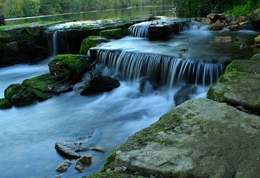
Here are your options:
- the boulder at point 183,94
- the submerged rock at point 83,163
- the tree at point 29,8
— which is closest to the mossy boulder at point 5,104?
the submerged rock at point 83,163

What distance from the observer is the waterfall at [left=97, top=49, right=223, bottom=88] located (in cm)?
628

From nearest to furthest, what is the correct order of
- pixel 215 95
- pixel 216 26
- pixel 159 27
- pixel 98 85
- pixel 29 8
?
pixel 215 95
pixel 98 85
pixel 159 27
pixel 216 26
pixel 29 8

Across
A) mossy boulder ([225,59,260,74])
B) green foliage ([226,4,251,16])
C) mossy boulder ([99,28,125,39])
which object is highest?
green foliage ([226,4,251,16])

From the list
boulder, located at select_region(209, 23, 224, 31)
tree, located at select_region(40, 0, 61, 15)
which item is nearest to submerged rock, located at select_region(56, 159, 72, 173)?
boulder, located at select_region(209, 23, 224, 31)

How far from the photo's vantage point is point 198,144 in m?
1.85

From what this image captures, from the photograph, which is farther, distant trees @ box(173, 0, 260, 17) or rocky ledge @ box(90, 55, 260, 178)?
distant trees @ box(173, 0, 260, 17)

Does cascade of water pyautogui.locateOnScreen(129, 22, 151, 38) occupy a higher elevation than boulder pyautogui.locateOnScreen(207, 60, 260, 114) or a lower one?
higher

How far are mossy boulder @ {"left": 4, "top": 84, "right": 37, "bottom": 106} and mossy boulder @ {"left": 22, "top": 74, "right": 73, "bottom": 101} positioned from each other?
0.16 m

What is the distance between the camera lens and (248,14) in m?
12.2

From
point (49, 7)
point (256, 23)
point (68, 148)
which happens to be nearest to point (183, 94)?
point (68, 148)

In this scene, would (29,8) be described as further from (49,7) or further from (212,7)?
(212,7)

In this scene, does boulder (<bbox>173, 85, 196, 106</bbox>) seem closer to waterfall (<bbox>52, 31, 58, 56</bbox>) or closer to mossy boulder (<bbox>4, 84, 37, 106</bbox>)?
mossy boulder (<bbox>4, 84, 37, 106</bbox>)

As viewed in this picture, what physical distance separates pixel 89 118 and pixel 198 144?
4374 mm

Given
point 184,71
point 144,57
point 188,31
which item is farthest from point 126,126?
point 188,31
